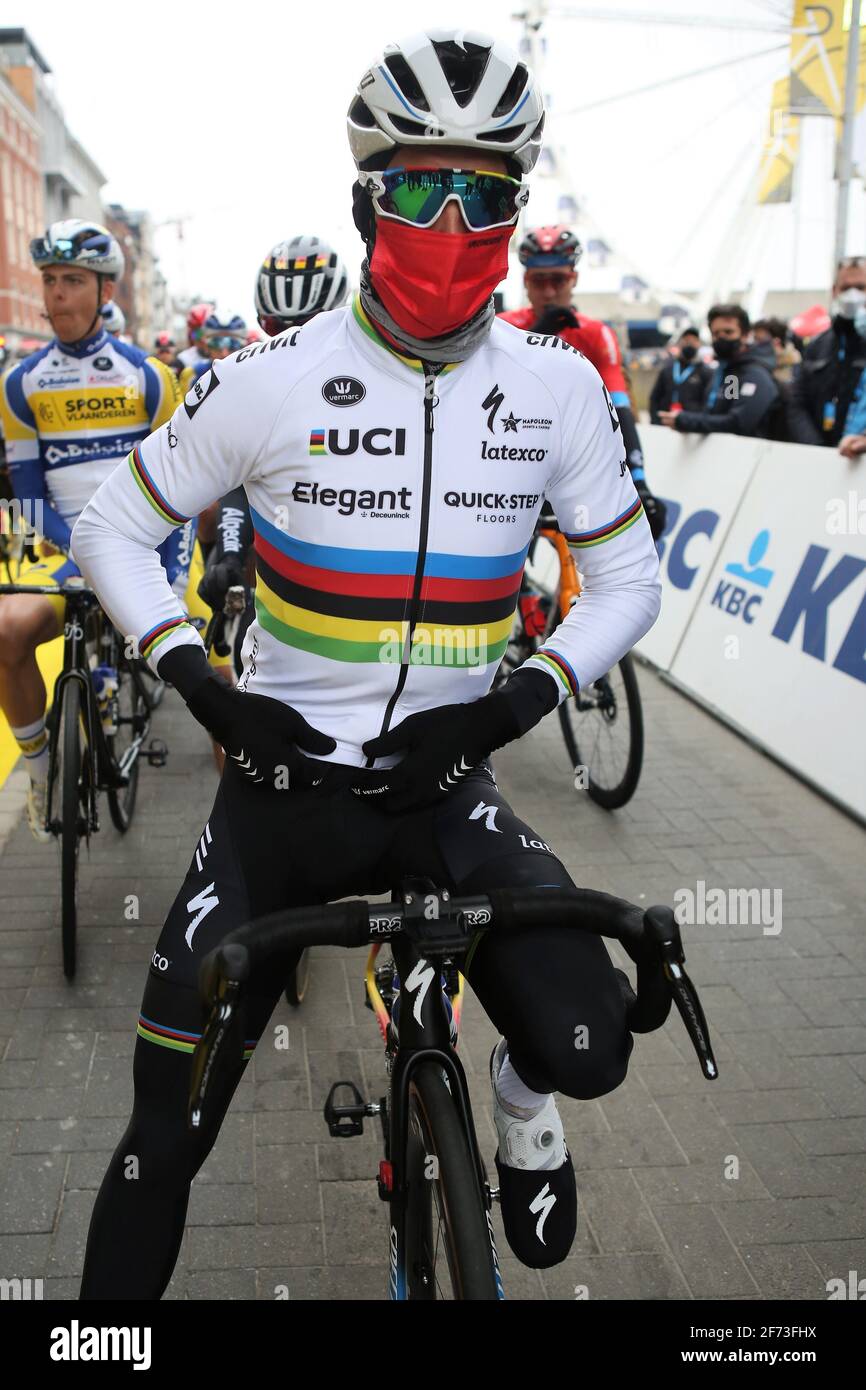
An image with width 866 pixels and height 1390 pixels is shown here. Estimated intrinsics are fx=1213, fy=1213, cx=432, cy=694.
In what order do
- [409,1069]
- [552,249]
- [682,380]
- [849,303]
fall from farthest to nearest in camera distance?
[682,380]
[849,303]
[552,249]
[409,1069]

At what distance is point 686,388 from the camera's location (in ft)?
36.2

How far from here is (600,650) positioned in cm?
250

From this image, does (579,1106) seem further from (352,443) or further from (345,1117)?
(352,443)

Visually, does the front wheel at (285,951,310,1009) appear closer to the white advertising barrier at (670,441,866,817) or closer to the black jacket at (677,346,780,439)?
the white advertising barrier at (670,441,866,817)

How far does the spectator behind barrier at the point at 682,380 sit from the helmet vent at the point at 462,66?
7.56 metres

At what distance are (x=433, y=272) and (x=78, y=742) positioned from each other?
2.71 metres

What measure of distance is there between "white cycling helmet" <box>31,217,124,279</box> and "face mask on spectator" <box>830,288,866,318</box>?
15.3 feet

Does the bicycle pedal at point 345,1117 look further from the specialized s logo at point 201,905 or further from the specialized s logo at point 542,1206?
the specialized s logo at point 201,905

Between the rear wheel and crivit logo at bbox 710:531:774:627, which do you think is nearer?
the rear wheel

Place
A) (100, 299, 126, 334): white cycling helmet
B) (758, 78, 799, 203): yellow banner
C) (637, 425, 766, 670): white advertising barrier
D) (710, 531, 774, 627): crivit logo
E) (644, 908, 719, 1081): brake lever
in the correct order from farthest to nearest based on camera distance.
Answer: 1. (758, 78, 799, 203): yellow banner
2. (637, 425, 766, 670): white advertising barrier
3. (710, 531, 774, 627): crivit logo
4. (100, 299, 126, 334): white cycling helmet
5. (644, 908, 719, 1081): brake lever

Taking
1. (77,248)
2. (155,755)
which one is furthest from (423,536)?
(155,755)

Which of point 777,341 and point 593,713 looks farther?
point 777,341

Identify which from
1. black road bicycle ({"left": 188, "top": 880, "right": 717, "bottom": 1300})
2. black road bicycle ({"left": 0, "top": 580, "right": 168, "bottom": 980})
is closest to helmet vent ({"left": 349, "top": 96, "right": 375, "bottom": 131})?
black road bicycle ({"left": 188, "top": 880, "right": 717, "bottom": 1300})

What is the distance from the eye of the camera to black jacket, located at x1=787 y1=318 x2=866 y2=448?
7.72 m
